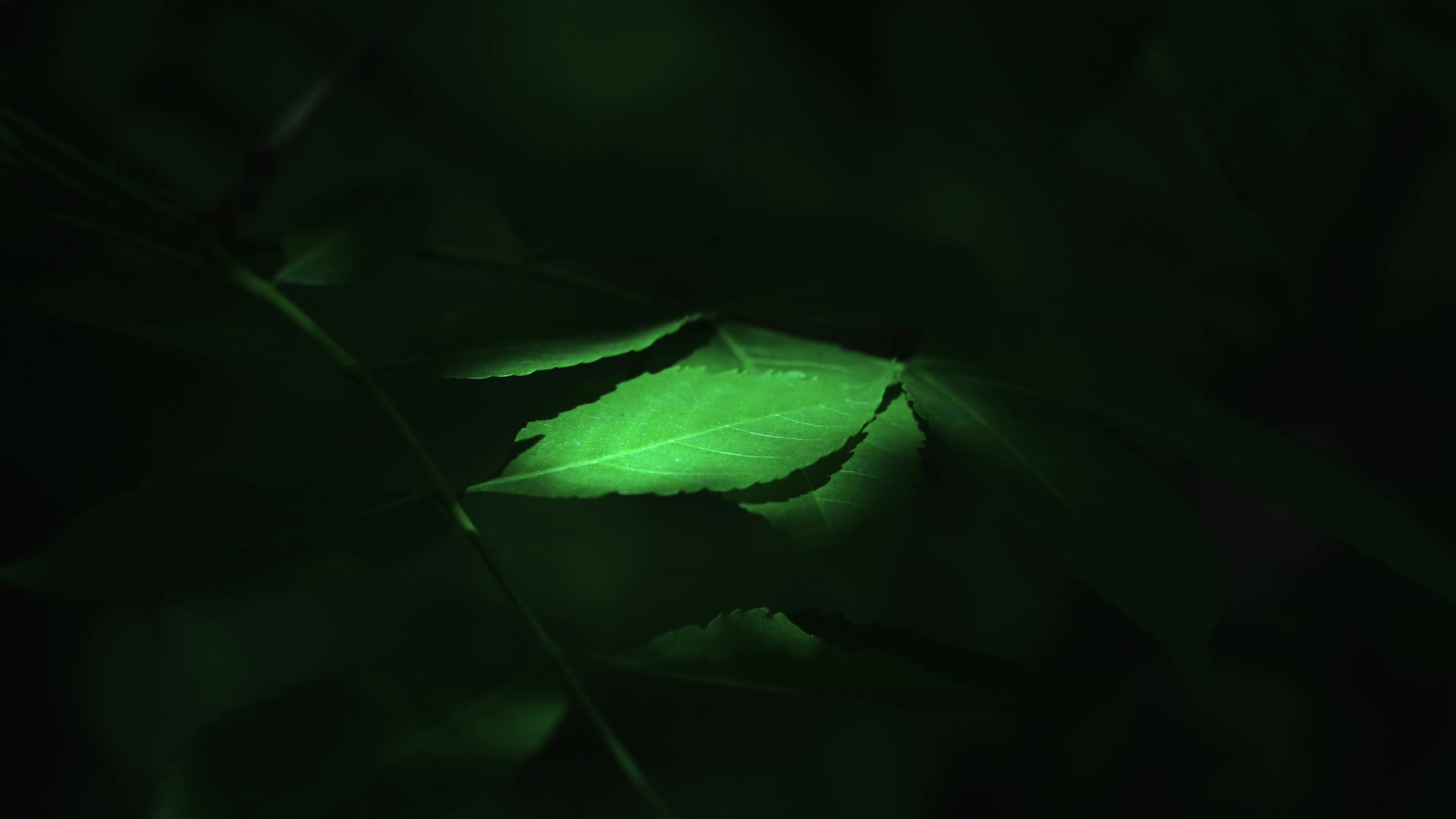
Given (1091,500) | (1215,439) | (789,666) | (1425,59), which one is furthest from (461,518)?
(1425,59)

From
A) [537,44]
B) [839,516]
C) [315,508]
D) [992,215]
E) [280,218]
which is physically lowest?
[839,516]

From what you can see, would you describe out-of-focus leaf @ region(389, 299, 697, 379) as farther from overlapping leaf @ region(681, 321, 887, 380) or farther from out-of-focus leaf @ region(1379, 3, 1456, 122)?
out-of-focus leaf @ region(1379, 3, 1456, 122)

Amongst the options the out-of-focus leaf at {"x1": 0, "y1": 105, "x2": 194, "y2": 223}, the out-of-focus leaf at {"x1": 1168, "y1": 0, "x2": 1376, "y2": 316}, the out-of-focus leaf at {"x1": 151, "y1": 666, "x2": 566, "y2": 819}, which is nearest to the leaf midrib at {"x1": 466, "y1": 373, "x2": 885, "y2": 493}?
the out-of-focus leaf at {"x1": 151, "y1": 666, "x2": 566, "y2": 819}

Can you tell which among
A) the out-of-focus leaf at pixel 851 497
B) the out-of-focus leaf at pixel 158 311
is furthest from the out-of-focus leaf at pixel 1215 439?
the out-of-focus leaf at pixel 158 311

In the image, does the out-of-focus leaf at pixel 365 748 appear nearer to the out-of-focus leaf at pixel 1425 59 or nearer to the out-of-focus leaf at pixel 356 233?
the out-of-focus leaf at pixel 356 233

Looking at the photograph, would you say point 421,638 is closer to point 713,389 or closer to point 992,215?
point 713,389

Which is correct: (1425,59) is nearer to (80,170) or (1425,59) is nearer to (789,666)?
(789,666)

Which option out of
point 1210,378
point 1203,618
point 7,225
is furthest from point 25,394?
point 1210,378
